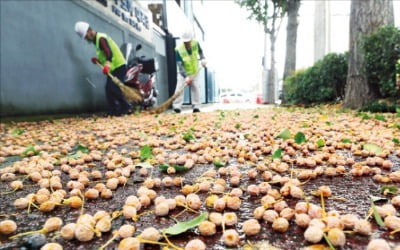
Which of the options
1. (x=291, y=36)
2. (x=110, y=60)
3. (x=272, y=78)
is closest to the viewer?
(x=110, y=60)

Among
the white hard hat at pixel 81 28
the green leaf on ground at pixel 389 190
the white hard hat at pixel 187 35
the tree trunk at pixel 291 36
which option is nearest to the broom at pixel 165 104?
the white hard hat at pixel 187 35

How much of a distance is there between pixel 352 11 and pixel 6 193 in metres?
6.00

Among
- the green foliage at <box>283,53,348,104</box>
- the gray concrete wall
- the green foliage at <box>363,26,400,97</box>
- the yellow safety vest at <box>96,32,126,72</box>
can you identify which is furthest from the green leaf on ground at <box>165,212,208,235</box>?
the green foliage at <box>283,53,348,104</box>

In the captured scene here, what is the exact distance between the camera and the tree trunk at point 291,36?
1143 centimetres

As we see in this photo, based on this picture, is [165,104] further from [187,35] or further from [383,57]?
[383,57]

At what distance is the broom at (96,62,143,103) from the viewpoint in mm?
6148

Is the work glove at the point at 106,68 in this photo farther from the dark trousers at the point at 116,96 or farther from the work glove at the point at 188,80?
the work glove at the point at 188,80

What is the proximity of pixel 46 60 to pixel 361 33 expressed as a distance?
5.38 metres

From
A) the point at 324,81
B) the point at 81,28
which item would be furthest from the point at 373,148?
the point at 324,81

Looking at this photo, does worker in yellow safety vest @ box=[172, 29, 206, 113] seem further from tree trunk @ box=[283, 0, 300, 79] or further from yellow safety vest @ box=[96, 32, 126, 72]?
tree trunk @ box=[283, 0, 300, 79]

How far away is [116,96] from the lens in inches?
253

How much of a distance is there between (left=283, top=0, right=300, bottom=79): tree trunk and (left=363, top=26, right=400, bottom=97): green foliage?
6149 mm

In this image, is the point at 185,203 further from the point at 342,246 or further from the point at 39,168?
the point at 39,168

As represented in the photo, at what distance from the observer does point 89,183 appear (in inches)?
53.6
